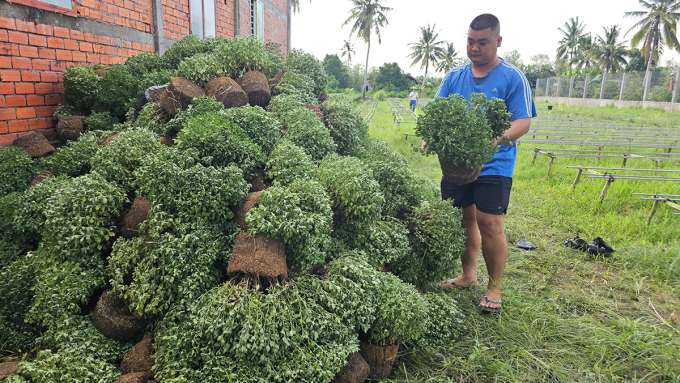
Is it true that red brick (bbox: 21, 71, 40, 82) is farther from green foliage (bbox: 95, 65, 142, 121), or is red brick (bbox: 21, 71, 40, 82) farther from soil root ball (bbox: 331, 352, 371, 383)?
soil root ball (bbox: 331, 352, 371, 383)

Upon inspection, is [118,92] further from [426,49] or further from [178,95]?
[426,49]

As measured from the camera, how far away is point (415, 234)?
3236 mm

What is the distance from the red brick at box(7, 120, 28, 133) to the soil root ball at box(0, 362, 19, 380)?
3.17 meters

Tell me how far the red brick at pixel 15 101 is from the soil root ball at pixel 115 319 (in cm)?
318

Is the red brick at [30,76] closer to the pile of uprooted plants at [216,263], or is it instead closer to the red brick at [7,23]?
the red brick at [7,23]

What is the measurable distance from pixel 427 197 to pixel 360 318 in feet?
5.35

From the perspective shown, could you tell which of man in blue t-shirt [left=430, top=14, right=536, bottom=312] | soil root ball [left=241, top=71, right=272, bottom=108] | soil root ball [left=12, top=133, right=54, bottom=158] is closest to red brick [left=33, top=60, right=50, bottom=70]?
soil root ball [left=12, top=133, right=54, bottom=158]

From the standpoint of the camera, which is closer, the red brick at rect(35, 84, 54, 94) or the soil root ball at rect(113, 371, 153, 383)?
the soil root ball at rect(113, 371, 153, 383)

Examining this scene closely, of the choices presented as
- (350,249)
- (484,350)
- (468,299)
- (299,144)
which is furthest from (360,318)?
(299,144)

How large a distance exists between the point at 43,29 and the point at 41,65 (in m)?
0.43

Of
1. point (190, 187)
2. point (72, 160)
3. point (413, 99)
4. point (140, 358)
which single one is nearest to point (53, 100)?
point (72, 160)

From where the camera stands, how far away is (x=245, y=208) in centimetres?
256

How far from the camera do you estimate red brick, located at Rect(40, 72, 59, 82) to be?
4407 millimetres

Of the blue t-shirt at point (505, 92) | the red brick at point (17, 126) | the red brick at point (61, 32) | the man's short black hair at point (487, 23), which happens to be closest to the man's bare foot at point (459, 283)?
the blue t-shirt at point (505, 92)
